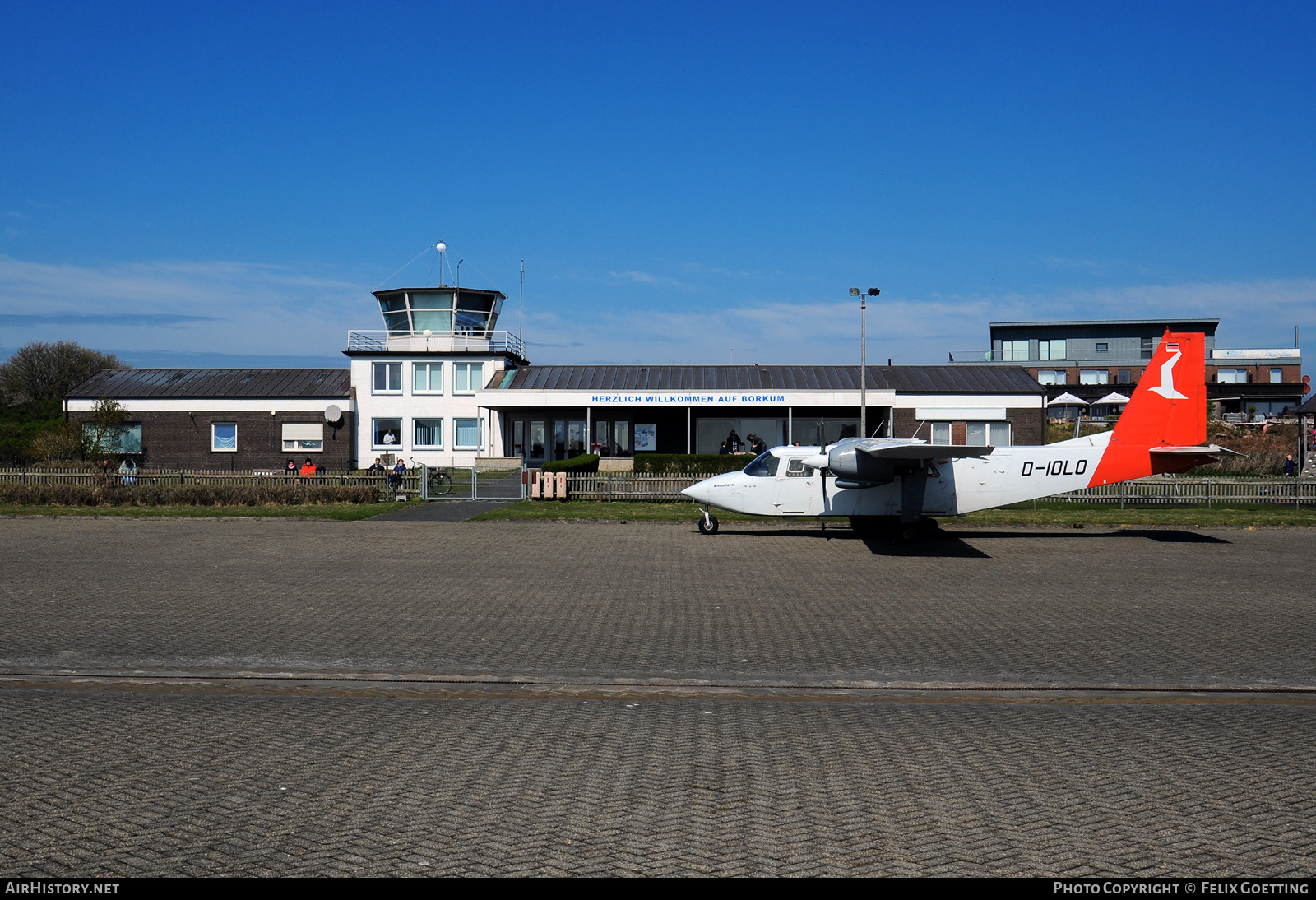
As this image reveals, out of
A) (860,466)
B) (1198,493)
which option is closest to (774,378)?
(1198,493)

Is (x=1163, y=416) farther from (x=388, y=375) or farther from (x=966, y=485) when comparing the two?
(x=388, y=375)

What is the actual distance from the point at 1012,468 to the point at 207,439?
1607 inches

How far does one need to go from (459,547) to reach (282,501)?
11.6 metres

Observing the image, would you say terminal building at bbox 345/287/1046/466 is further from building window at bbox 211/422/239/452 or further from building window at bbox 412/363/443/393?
building window at bbox 211/422/239/452

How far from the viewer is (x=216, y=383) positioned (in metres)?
48.8

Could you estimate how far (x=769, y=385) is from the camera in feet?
152

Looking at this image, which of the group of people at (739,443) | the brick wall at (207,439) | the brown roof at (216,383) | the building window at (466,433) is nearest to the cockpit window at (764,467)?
the group of people at (739,443)

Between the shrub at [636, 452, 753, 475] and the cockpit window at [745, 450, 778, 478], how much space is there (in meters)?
13.8

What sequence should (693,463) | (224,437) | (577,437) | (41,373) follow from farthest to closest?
(41,373), (577,437), (224,437), (693,463)

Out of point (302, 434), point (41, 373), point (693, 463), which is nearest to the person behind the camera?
point (693, 463)

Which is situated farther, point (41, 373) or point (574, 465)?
point (41, 373)

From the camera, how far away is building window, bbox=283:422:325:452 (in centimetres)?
4722

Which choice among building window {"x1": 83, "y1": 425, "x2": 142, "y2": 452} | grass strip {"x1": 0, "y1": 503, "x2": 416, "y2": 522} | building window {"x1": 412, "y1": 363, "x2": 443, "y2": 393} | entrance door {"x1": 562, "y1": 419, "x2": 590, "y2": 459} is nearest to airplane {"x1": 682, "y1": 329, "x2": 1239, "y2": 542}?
grass strip {"x1": 0, "y1": 503, "x2": 416, "y2": 522}

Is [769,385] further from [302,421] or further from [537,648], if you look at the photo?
[537,648]
